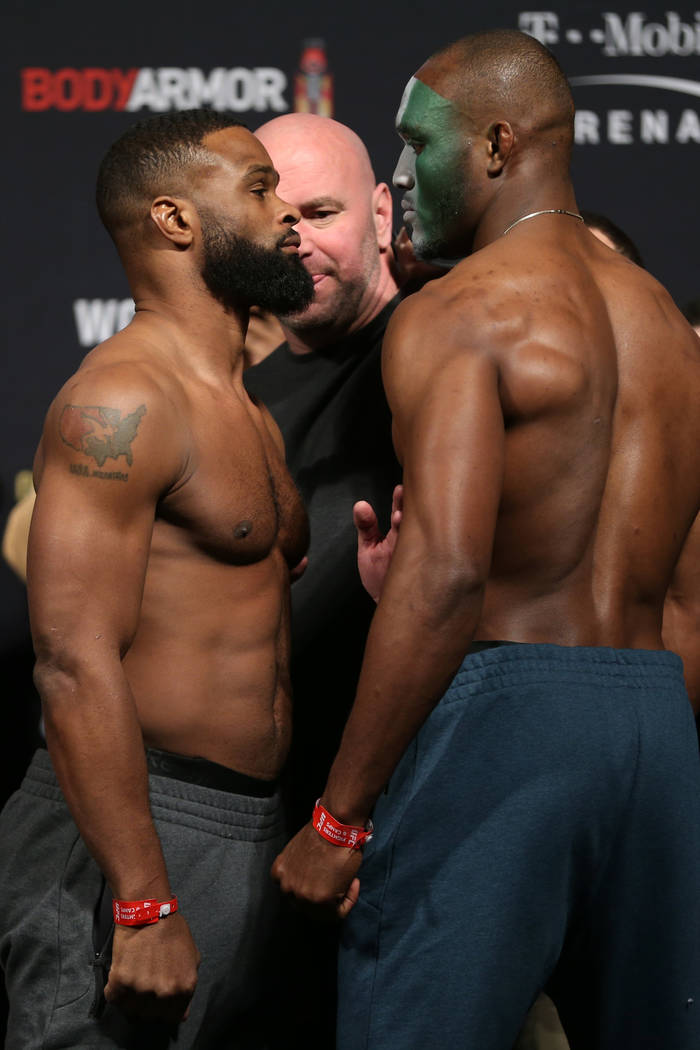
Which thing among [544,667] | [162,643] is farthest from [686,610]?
[162,643]

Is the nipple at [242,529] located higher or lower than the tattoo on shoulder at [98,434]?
lower

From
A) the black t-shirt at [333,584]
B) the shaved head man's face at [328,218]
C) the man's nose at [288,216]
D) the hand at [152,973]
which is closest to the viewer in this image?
the hand at [152,973]

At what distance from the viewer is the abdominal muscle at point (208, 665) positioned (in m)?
1.39

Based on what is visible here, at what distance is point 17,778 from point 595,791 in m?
1.77

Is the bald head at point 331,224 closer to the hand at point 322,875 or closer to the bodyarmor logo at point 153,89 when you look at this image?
the bodyarmor logo at point 153,89

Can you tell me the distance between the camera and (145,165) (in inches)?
61.7

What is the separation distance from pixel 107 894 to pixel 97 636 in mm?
304

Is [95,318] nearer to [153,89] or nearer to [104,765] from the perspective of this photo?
[153,89]

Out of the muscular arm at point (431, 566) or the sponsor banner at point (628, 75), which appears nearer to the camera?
the muscular arm at point (431, 566)

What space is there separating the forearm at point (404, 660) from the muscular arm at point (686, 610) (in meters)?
0.45

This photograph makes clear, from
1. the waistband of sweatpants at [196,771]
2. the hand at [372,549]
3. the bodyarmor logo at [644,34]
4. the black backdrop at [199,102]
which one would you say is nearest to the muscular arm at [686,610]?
the hand at [372,549]

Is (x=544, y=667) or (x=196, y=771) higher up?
(x=544, y=667)

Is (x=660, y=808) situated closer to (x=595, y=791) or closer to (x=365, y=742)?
(x=595, y=791)

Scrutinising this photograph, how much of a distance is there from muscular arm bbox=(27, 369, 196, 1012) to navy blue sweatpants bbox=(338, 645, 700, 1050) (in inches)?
10.1
